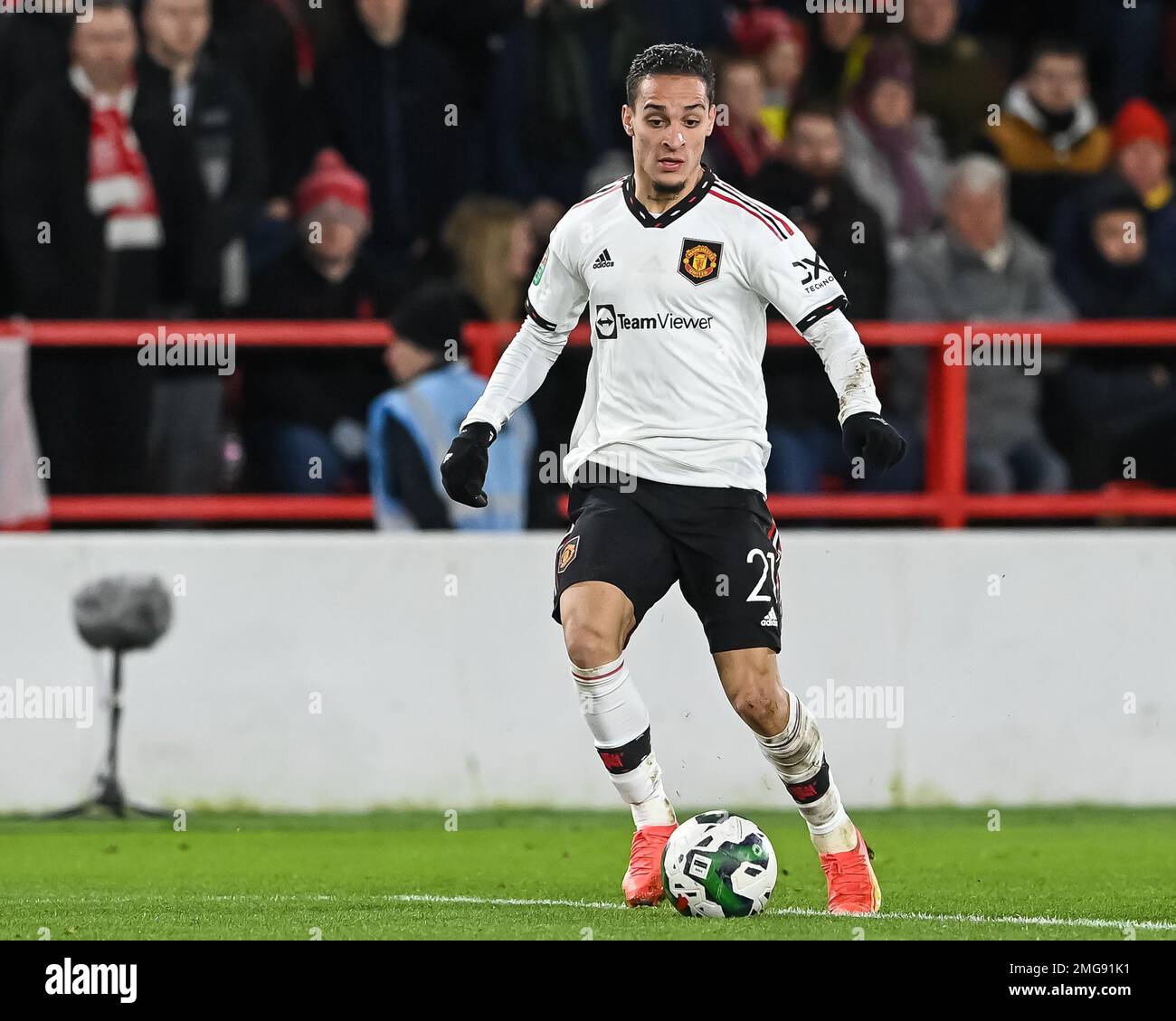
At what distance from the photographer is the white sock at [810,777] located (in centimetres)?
696

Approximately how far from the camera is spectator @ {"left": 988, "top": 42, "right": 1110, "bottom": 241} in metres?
12.1

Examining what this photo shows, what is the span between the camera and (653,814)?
7258 mm

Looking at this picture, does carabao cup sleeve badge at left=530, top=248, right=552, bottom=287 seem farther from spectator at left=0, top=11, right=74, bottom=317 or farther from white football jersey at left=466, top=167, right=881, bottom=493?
spectator at left=0, top=11, right=74, bottom=317

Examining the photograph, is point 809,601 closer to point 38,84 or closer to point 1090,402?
point 1090,402

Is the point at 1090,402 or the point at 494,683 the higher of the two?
the point at 1090,402

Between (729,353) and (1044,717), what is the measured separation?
11.7ft

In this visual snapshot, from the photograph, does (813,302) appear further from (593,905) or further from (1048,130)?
(1048,130)

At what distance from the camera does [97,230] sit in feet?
34.9

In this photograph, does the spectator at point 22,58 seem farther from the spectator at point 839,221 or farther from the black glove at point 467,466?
the black glove at point 467,466

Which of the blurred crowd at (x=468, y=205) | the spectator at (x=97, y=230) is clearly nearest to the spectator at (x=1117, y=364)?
the blurred crowd at (x=468, y=205)

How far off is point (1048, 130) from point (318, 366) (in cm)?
407

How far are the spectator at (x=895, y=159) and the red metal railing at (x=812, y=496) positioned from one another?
4.65 ft
